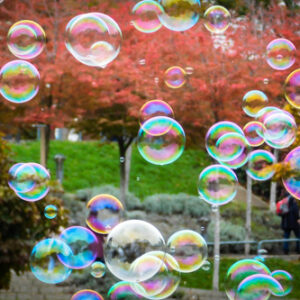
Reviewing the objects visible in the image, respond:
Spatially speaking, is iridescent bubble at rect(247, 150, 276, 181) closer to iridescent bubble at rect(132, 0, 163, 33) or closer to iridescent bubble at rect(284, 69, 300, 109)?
iridescent bubble at rect(284, 69, 300, 109)

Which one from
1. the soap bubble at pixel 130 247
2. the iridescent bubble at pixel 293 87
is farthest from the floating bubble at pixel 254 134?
the soap bubble at pixel 130 247

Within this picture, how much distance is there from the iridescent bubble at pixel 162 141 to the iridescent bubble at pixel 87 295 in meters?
1.67

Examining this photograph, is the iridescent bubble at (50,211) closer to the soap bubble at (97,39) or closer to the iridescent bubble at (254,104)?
the soap bubble at (97,39)

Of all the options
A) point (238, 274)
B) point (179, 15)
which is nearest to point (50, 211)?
point (238, 274)

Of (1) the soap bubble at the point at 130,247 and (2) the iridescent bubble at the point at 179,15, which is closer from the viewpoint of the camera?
(1) the soap bubble at the point at 130,247

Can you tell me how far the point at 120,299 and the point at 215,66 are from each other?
176 inches

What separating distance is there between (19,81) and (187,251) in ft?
8.23

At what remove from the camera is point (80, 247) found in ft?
17.8

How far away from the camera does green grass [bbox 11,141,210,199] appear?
16.2 m

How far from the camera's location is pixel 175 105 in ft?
30.9

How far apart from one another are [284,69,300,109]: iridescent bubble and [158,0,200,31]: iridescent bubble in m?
1.13

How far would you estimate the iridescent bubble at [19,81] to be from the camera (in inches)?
230

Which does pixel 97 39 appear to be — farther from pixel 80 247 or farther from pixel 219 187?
pixel 80 247

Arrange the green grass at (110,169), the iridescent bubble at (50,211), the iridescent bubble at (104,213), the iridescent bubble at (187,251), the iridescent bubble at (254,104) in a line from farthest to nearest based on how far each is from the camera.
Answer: the green grass at (110,169)
the iridescent bubble at (254,104)
the iridescent bubble at (50,211)
the iridescent bubble at (104,213)
the iridescent bubble at (187,251)
